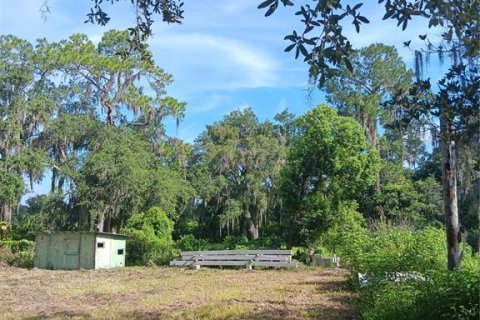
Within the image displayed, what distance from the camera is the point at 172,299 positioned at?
11.3m

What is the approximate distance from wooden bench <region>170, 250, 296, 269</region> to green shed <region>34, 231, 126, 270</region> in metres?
3.01

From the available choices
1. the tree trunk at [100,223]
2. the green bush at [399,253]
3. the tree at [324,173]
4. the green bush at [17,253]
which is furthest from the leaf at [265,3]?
the tree trunk at [100,223]

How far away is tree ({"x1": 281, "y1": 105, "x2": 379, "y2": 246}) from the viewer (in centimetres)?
2664

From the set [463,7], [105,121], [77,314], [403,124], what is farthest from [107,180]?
[463,7]

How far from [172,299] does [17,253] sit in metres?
17.6

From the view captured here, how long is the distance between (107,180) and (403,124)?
26074 mm

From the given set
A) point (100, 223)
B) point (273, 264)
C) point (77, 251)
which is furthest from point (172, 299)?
point (100, 223)

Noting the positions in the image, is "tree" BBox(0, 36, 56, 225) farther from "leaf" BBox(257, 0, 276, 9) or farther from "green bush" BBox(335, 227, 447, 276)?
"leaf" BBox(257, 0, 276, 9)

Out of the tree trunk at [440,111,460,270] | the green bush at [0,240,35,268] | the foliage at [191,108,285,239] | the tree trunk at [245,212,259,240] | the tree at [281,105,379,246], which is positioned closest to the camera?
the tree trunk at [440,111,460,270]

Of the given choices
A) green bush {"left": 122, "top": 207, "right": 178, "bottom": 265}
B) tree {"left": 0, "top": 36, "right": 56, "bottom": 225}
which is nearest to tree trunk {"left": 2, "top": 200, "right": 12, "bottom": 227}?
tree {"left": 0, "top": 36, "right": 56, "bottom": 225}

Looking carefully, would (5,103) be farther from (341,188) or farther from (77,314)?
(77,314)

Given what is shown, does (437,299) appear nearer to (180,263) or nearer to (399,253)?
(399,253)

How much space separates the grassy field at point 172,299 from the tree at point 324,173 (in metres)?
9.93

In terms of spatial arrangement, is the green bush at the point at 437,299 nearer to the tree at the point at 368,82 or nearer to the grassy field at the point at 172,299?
the grassy field at the point at 172,299
